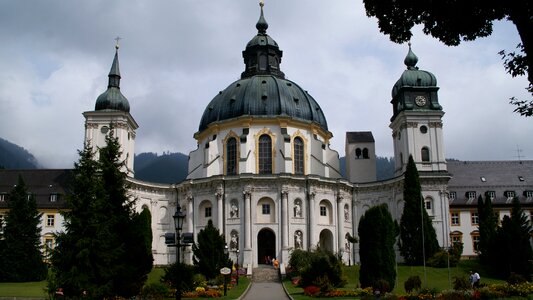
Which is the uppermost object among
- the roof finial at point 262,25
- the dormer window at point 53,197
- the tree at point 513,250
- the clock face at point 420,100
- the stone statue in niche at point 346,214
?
the roof finial at point 262,25

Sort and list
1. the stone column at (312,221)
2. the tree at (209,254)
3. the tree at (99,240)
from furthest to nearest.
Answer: the stone column at (312,221)
the tree at (209,254)
the tree at (99,240)

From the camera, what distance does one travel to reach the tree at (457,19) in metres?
14.5

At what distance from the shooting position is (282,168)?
70188 mm

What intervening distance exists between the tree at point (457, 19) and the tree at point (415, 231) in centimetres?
4250

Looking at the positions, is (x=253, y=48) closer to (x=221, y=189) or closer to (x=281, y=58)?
(x=281, y=58)

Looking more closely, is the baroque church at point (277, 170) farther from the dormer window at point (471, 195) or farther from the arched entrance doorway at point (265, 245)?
the dormer window at point (471, 195)

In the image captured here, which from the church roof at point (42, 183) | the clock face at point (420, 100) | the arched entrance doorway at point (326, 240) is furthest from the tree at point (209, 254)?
the clock face at point (420, 100)

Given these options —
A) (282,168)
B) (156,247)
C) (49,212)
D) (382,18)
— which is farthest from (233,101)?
(382,18)

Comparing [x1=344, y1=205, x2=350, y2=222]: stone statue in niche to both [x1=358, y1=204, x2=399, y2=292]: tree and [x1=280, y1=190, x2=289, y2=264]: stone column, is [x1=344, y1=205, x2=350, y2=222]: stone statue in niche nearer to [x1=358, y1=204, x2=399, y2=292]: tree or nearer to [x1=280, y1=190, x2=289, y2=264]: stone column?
[x1=280, y1=190, x2=289, y2=264]: stone column

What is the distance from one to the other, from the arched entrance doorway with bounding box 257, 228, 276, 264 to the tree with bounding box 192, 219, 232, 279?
745 inches

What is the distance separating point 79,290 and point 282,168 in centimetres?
4179

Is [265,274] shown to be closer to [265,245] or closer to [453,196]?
[265,245]

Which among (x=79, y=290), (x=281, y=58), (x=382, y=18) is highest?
(x=281, y=58)

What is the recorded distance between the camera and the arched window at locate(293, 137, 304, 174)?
72.2 metres
